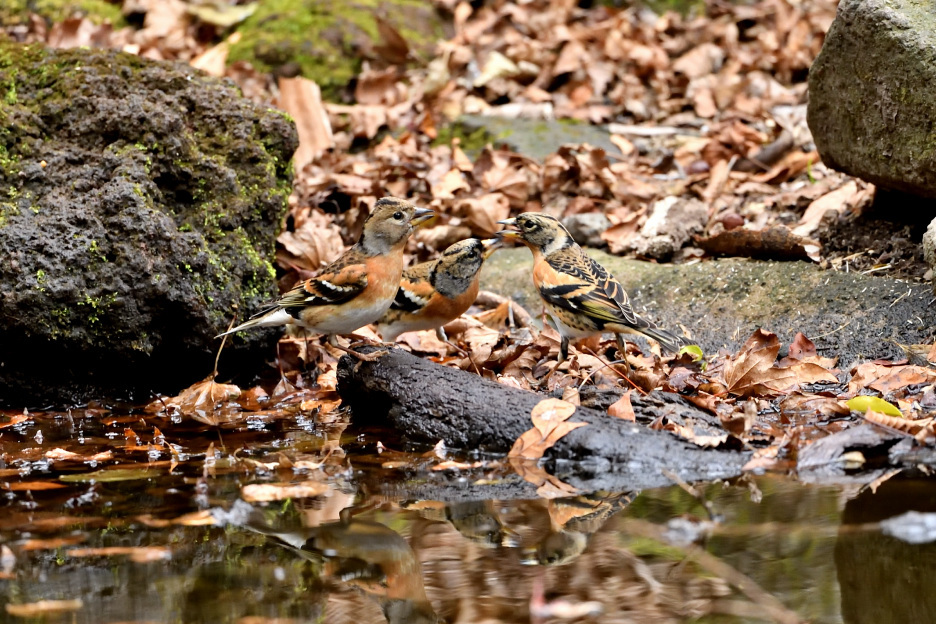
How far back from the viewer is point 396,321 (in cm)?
690

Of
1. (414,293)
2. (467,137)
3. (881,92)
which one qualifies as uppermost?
(881,92)

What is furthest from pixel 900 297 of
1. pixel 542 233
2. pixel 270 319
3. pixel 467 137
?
pixel 467 137

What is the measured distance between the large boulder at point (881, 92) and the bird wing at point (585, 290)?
1.96 meters

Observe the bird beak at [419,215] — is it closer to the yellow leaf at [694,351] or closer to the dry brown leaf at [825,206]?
the yellow leaf at [694,351]

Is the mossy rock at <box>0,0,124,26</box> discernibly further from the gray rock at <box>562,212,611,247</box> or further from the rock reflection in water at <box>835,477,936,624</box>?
the rock reflection in water at <box>835,477,936,624</box>

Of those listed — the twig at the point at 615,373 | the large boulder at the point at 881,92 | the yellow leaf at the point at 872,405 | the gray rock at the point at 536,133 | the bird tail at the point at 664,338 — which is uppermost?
the large boulder at the point at 881,92

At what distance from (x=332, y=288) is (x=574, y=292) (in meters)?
1.52

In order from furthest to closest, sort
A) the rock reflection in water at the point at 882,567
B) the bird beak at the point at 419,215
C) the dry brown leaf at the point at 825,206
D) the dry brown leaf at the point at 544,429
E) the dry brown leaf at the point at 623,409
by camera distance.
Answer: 1. the dry brown leaf at the point at 825,206
2. the bird beak at the point at 419,215
3. the dry brown leaf at the point at 623,409
4. the dry brown leaf at the point at 544,429
5. the rock reflection in water at the point at 882,567

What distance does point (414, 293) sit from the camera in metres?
6.73

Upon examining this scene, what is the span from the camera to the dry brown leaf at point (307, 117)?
1006 cm

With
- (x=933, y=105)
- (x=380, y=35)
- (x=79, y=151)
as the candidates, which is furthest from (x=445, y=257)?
(x=380, y=35)

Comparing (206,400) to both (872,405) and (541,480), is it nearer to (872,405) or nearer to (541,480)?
(541,480)

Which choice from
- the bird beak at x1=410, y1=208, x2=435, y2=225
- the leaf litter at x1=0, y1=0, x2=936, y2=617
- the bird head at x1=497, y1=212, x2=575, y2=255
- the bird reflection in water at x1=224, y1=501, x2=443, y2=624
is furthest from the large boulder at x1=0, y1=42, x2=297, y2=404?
the bird reflection in water at x1=224, y1=501, x2=443, y2=624

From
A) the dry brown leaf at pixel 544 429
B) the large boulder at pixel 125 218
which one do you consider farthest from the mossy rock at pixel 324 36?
the dry brown leaf at pixel 544 429
